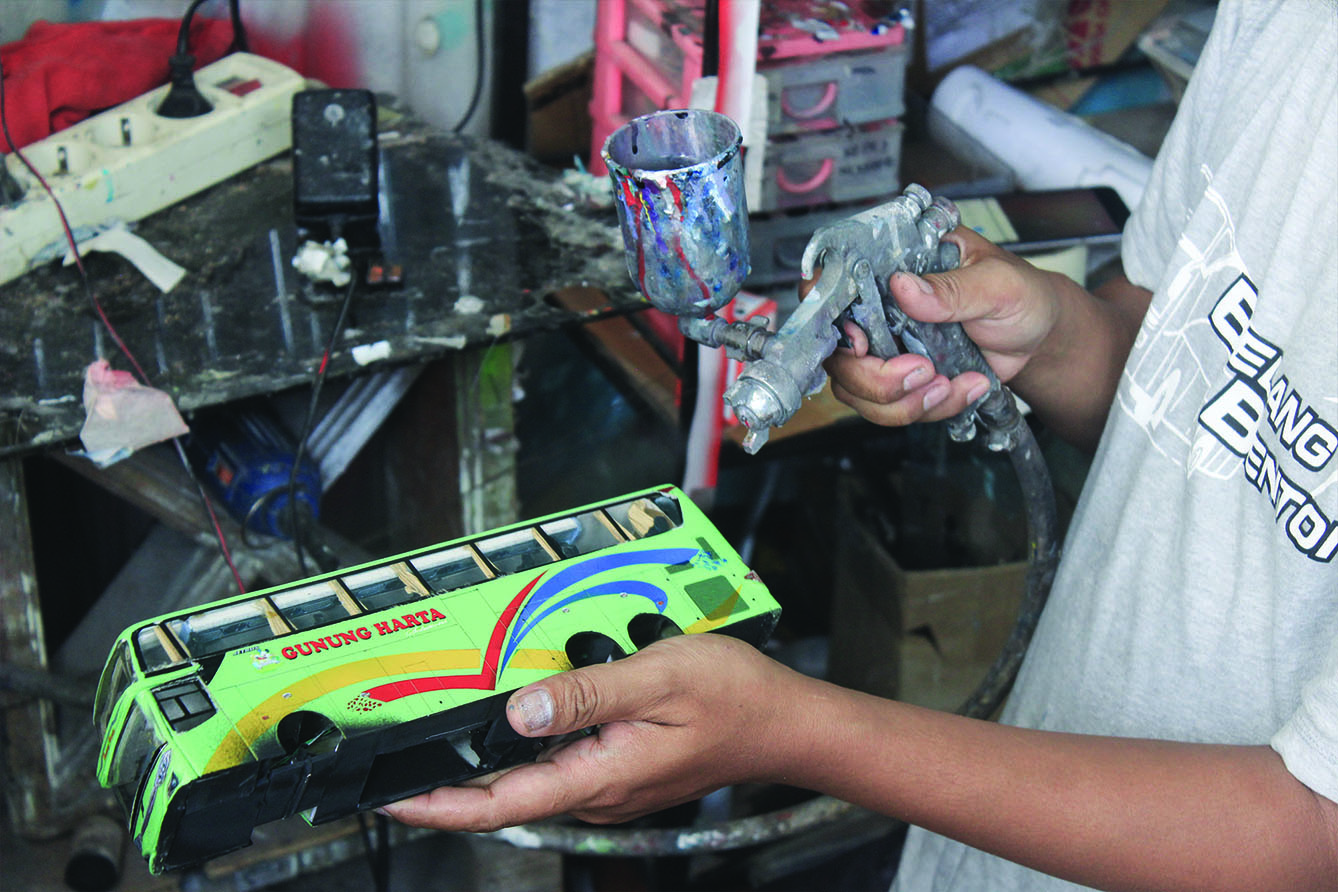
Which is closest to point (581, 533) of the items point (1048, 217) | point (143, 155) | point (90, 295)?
point (90, 295)

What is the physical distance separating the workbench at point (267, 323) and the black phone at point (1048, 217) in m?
0.52

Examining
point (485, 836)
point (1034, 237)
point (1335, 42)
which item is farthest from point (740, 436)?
point (1335, 42)

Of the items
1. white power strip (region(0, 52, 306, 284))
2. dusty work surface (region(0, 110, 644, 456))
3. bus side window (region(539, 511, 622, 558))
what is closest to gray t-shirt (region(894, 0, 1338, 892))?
bus side window (region(539, 511, 622, 558))

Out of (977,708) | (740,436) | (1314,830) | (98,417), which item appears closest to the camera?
(1314,830)

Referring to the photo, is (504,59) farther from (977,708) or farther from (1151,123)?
(977,708)

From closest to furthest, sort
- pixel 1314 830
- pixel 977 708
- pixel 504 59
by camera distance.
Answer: pixel 1314 830, pixel 977 708, pixel 504 59

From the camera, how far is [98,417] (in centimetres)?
109

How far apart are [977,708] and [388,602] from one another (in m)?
0.66

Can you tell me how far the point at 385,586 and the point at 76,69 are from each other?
100cm

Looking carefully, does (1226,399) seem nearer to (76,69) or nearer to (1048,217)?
(1048,217)

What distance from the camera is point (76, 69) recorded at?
4.74ft

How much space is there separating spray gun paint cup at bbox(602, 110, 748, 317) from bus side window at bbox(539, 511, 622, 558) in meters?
0.17

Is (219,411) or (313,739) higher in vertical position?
(313,739)

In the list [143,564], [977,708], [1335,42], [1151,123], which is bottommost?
[143,564]
